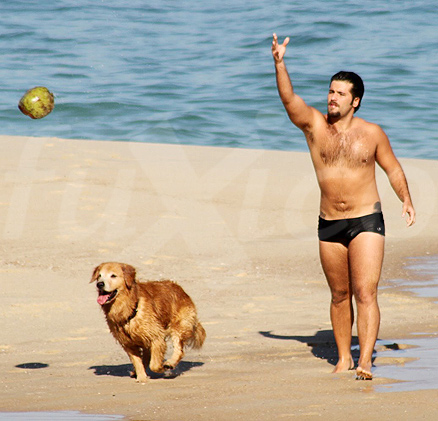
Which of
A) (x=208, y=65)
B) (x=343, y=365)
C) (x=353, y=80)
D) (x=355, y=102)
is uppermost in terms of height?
(x=208, y=65)

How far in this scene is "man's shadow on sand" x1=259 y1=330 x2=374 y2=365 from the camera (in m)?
6.89

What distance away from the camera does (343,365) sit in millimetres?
6352

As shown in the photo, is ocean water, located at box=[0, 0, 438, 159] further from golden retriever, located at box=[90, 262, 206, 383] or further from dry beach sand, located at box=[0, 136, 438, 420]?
golden retriever, located at box=[90, 262, 206, 383]

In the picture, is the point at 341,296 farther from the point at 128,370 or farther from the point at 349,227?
the point at 128,370

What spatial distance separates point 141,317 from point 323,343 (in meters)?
1.71

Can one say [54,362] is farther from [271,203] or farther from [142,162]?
[142,162]

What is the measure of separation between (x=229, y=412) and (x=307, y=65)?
2672cm

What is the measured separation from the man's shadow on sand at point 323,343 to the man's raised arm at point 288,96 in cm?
181

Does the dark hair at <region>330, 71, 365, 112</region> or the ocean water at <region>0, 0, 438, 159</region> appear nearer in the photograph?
the dark hair at <region>330, 71, 365, 112</region>

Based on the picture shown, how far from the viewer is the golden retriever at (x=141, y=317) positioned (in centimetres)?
627

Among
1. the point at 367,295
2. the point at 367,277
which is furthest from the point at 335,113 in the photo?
the point at 367,295

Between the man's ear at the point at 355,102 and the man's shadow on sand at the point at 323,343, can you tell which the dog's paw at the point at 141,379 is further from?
the man's ear at the point at 355,102

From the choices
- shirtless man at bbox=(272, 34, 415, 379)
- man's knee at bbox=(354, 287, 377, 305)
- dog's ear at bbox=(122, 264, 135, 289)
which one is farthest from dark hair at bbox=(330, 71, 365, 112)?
dog's ear at bbox=(122, 264, 135, 289)

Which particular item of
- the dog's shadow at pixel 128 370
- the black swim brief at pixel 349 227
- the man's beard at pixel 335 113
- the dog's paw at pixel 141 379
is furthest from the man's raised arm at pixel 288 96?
the dog's paw at pixel 141 379
